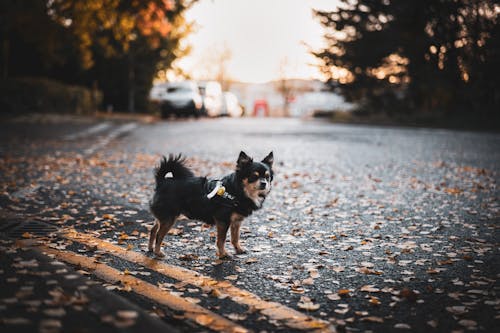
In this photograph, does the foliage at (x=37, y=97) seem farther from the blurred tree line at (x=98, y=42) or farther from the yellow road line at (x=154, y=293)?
the yellow road line at (x=154, y=293)

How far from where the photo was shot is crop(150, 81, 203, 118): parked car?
3634cm

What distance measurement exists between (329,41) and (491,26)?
11887mm

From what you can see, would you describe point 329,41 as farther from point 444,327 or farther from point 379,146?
point 444,327

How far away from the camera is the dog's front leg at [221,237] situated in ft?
17.0

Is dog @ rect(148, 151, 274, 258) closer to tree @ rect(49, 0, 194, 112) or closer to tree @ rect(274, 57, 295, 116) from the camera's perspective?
tree @ rect(49, 0, 194, 112)

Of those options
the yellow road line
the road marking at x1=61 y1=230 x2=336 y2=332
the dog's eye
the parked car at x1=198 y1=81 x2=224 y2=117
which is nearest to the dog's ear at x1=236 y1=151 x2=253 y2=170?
the dog's eye

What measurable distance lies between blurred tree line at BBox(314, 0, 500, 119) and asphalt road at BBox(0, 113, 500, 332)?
56.0 feet

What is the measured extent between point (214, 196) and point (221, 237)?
42 centimetres

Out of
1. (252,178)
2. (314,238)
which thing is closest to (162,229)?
(252,178)

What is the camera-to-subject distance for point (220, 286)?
4.48m

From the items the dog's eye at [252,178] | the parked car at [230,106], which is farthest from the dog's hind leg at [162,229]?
the parked car at [230,106]

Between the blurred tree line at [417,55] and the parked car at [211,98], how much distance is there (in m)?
8.80

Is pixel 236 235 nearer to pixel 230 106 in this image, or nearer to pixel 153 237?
pixel 153 237

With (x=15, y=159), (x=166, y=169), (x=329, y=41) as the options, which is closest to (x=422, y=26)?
(x=329, y=41)
